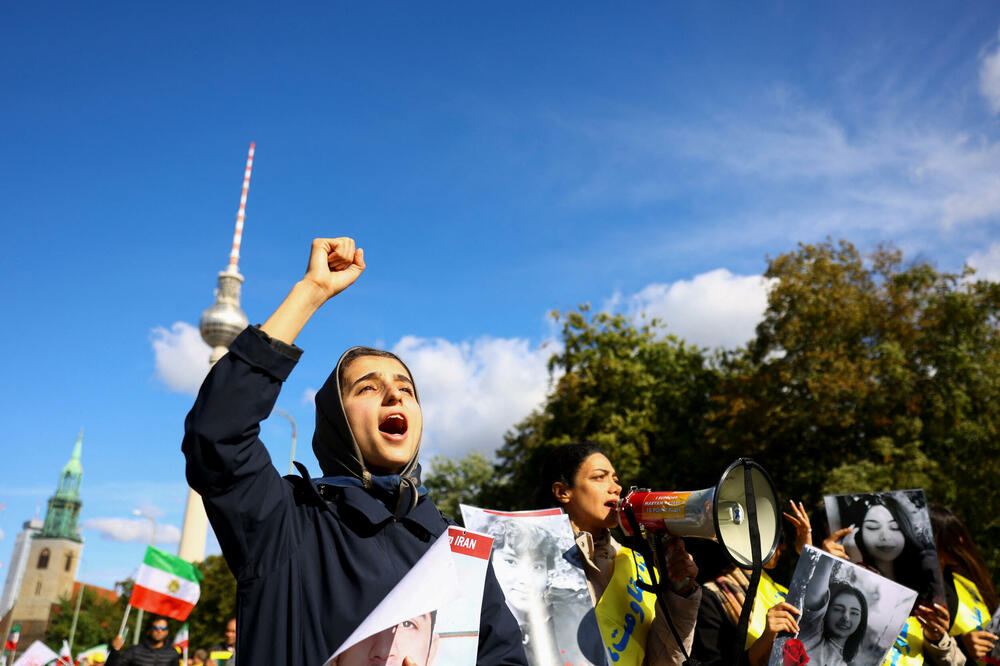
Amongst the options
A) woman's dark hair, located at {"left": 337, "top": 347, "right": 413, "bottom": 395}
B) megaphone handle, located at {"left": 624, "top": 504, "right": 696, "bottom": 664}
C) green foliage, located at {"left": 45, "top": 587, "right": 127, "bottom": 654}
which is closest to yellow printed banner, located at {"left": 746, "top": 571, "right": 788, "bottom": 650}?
megaphone handle, located at {"left": 624, "top": 504, "right": 696, "bottom": 664}

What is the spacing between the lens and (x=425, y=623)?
1.77m

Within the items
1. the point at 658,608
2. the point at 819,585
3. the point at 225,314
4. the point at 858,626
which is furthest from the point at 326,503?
the point at 225,314

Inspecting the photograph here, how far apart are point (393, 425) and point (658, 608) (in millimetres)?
1689

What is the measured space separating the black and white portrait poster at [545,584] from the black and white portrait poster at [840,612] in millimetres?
933

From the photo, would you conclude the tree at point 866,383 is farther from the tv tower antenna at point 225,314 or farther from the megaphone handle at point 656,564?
the tv tower antenna at point 225,314

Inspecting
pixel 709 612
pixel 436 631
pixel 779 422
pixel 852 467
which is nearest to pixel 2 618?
pixel 709 612

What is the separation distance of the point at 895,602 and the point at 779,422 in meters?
15.4

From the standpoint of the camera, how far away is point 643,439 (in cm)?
2177

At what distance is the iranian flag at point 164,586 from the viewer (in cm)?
1027

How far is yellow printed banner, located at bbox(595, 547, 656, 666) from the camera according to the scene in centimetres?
340

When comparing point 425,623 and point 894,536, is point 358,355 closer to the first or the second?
point 425,623

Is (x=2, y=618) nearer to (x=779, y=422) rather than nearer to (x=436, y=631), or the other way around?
(x=436, y=631)

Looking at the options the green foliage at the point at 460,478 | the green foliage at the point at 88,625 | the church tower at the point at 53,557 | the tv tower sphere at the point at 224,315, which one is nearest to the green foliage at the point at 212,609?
the green foliage at the point at 460,478

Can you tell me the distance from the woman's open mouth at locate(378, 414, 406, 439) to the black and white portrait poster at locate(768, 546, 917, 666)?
7.09 feet
